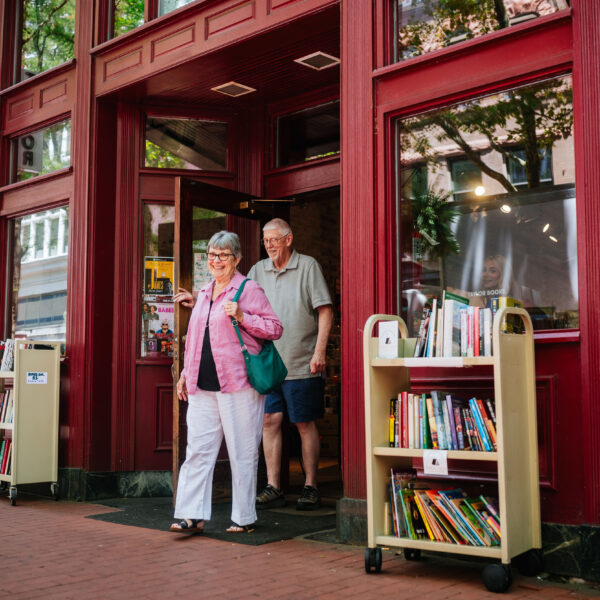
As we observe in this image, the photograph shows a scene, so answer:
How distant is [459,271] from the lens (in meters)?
4.76

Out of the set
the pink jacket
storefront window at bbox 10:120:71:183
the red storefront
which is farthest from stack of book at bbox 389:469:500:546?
storefront window at bbox 10:120:71:183

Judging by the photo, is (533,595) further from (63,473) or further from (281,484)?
(63,473)

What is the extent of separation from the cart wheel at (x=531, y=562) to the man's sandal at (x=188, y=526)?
2013 millimetres

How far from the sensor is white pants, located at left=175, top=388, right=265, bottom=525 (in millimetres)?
4859

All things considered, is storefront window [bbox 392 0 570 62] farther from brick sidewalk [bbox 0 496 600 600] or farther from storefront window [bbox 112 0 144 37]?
brick sidewalk [bbox 0 496 600 600]

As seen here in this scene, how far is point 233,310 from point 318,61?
2.43 metres

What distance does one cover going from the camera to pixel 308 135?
6699 millimetres

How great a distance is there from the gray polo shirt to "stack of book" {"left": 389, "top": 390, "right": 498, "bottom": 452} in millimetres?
1799

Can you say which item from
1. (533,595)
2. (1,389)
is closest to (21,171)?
(1,389)

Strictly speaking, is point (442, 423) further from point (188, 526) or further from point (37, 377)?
point (37, 377)

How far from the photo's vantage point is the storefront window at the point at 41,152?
24.5ft

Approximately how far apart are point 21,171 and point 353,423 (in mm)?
5082

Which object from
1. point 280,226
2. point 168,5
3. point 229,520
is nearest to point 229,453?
point 229,520

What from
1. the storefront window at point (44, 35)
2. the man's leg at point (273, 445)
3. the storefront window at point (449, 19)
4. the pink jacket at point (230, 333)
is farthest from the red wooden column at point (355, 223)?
the storefront window at point (44, 35)
